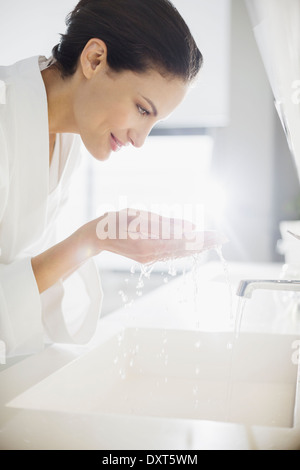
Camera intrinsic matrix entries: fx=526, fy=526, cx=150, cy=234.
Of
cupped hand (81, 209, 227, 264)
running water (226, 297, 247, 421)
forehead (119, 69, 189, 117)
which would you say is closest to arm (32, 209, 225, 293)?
cupped hand (81, 209, 227, 264)

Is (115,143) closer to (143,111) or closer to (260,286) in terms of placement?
(143,111)

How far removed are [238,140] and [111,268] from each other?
6.86 feet

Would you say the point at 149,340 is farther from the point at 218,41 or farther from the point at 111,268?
the point at 111,268

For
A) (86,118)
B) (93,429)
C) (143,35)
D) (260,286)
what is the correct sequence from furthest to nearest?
(86,118), (143,35), (260,286), (93,429)

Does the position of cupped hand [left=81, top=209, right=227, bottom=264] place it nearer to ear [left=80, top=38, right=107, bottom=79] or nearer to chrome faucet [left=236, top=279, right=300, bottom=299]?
chrome faucet [left=236, top=279, right=300, bottom=299]

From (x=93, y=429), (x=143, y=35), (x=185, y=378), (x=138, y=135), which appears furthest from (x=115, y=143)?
(x=93, y=429)

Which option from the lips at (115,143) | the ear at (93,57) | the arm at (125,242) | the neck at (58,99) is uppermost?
the ear at (93,57)

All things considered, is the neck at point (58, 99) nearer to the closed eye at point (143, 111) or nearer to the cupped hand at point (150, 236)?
the closed eye at point (143, 111)

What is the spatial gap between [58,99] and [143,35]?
0.24 metres

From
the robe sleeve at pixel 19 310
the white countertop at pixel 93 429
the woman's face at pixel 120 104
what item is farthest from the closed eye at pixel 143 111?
the white countertop at pixel 93 429

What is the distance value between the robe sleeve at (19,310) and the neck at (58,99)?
0.35 m

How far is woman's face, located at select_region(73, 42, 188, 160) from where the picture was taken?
0.92m

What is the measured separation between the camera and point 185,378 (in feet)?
3.46

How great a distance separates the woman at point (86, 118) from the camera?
2.81ft
